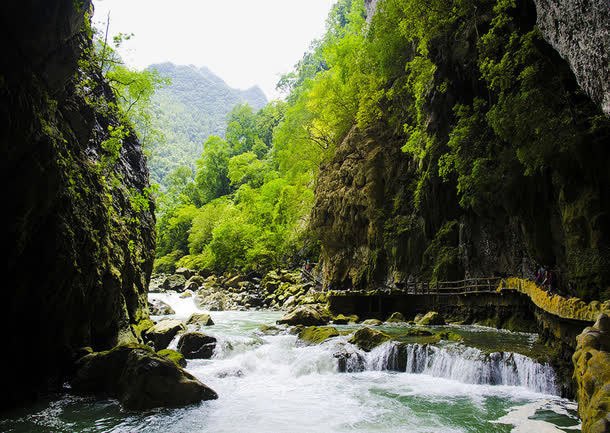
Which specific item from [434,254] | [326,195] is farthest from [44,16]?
[326,195]

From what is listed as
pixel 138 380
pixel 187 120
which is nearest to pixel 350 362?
pixel 138 380

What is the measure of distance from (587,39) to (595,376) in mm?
6413

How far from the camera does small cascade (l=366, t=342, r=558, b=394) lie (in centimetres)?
979

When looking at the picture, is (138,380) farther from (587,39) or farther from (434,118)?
(434,118)

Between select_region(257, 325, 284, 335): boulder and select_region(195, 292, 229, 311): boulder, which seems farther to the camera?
select_region(195, 292, 229, 311): boulder

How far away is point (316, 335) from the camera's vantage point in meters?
15.0

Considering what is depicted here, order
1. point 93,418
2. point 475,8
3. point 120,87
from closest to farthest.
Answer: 1. point 93,418
2. point 120,87
3. point 475,8

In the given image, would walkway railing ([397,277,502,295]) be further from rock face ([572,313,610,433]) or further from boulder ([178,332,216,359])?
boulder ([178,332,216,359])

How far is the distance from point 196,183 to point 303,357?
63.5m

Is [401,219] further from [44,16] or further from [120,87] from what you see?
[44,16]

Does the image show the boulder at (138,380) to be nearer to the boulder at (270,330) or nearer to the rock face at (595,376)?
the rock face at (595,376)

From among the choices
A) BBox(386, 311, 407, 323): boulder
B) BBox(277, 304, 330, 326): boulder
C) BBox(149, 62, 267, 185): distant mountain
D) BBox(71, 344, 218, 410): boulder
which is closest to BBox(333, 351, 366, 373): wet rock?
BBox(71, 344, 218, 410): boulder

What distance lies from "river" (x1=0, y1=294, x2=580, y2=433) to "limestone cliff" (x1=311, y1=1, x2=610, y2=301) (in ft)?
12.7

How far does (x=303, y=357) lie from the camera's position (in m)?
13.0
